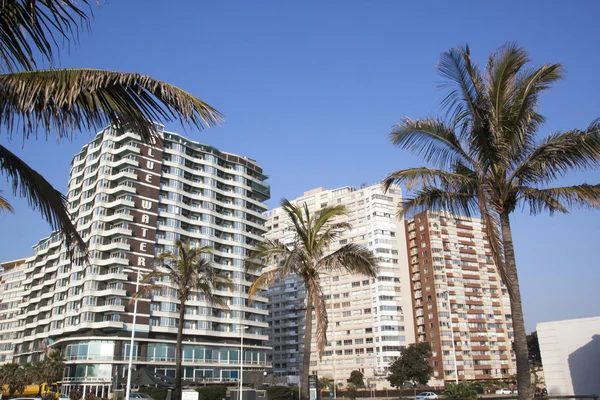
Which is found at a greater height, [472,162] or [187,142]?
[187,142]

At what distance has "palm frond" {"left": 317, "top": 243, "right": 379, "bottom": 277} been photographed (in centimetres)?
1983

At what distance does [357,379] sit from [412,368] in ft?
70.3

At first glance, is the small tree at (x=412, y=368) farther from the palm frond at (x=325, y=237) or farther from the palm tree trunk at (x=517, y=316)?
the palm tree trunk at (x=517, y=316)

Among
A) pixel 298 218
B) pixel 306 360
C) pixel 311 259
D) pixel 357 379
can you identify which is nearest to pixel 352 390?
pixel 357 379

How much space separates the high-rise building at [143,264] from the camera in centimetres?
7906

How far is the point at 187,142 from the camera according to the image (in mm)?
99688

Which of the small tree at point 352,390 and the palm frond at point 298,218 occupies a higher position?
the palm frond at point 298,218

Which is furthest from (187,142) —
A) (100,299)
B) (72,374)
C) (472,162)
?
(472,162)

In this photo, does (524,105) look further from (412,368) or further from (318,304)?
(412,368)

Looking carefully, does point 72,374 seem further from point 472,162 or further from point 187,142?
point 472,162

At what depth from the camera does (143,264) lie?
8381cm

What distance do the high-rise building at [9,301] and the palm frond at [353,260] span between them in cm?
12673

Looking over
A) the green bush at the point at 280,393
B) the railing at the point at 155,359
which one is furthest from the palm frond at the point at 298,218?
the railing at the point at 155,359

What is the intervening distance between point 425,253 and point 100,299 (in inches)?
2855
